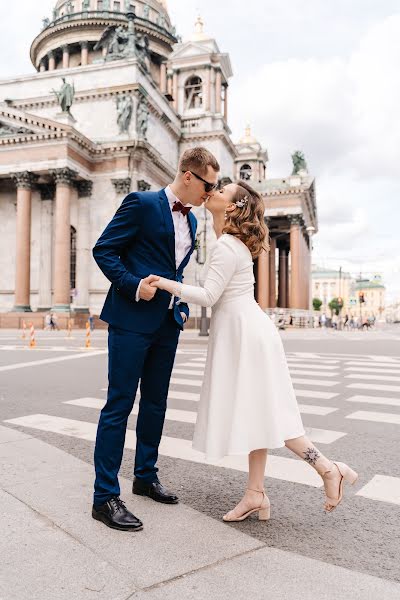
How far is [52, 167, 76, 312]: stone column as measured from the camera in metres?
35.4

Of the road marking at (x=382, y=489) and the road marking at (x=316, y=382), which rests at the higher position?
the road marking at (x=316, y=382)

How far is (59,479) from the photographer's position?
396 centimetres

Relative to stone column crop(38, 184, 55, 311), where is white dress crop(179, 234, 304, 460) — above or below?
below

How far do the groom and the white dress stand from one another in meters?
0.32

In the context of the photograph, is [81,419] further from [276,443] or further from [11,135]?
[11,135]

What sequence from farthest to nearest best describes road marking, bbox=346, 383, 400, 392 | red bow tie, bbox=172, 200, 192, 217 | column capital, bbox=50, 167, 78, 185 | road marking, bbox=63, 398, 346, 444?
column capital, bbox=50, 167, 78, 185
road marking, bbox=346, 383, 400, 392
road marking, bbox=63, 398, 346, 444
red bow tie, bbox=172, 200, 192, 217

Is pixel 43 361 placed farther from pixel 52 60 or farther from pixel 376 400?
pixel 52 60

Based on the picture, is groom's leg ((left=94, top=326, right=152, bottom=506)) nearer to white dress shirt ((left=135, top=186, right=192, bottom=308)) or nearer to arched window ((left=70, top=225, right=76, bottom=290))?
white dress shirt ((left=135, top=186, right=192, bottom=308))

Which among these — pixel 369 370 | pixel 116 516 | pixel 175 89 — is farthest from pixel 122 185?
pixel 116 516

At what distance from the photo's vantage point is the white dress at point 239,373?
3.28 metres

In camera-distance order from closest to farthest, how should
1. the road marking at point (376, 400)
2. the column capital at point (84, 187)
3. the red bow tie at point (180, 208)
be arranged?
the red bow tie at point (180, 208) → the road marking at point (376, 400) → the column capital at point (84, 187)

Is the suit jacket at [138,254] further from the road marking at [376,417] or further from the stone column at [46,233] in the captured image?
the stone column at [46,233]

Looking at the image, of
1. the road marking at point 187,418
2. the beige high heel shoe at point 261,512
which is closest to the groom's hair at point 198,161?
the beige high heel shoe at point 261,512

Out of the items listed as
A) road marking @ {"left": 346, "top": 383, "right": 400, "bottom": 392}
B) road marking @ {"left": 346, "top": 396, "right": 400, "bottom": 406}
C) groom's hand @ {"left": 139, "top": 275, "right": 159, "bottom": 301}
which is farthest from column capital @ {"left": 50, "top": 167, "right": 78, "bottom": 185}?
groom's hand @ {"left": 139, "top": 275, "right": 159, "bottom": 301}
